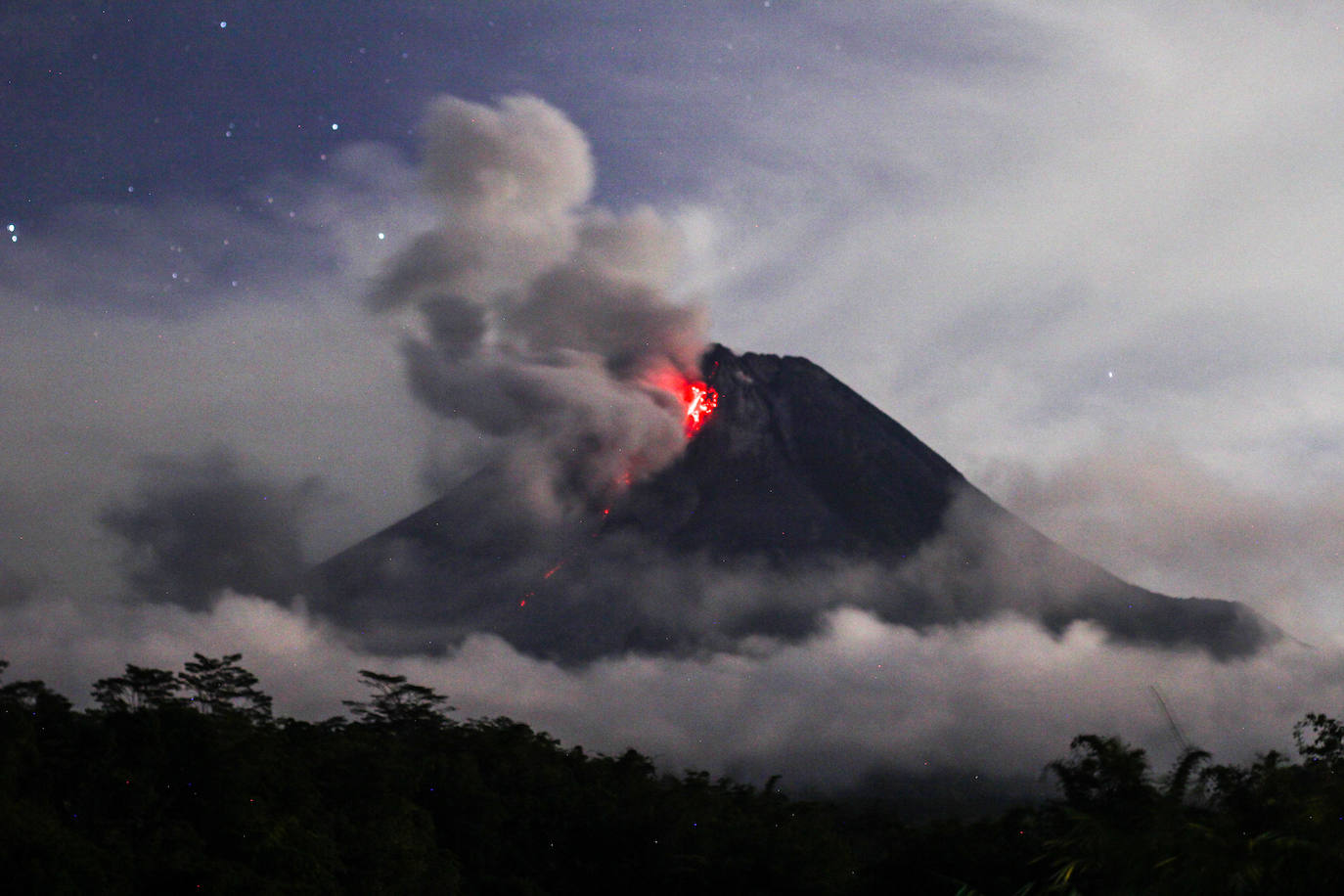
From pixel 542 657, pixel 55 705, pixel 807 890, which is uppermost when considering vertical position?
pixel 542 657

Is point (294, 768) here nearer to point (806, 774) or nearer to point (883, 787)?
point (883, 787)

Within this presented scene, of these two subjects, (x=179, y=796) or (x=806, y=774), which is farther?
(x=806, y=774)

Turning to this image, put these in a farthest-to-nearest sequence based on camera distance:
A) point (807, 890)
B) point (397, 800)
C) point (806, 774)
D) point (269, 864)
Answer: point (806, 774), point (807, 890), point (397, 800), point (269, 864)

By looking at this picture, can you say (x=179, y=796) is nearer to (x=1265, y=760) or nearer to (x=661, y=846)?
(x=661, y=846)

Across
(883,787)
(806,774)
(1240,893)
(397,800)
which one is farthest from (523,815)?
(806,774)

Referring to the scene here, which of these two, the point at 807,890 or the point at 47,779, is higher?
the point at 47,779

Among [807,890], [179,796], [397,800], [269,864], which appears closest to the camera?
[269,864]
